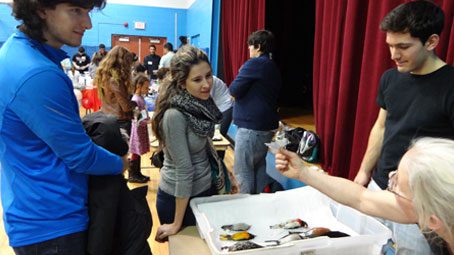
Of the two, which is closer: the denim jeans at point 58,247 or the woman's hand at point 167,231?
the denim jeans at point 58,247

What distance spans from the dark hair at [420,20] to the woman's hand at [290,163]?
69cm

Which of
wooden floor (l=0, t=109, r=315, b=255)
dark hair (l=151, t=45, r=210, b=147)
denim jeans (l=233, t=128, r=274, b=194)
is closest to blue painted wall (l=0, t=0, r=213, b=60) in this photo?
wooden floor (l=0, t=109, r=315, b=255)

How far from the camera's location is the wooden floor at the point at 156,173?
2535 mm

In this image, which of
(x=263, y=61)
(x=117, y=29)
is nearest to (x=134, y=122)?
(x=263, y=61)

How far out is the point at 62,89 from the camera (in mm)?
880

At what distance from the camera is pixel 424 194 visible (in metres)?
0.78

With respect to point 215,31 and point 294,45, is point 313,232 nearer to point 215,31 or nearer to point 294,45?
point 294,45

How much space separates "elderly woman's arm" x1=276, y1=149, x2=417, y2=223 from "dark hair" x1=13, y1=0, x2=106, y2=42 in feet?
2.73

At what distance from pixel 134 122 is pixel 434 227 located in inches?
116

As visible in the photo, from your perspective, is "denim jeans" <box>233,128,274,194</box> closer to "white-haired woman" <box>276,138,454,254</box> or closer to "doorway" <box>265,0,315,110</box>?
"white-haired woman" <box>276,138,454,254</box>

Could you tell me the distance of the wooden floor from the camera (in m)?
2.54

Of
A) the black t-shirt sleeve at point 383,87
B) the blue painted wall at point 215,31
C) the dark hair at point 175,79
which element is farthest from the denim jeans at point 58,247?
the blue painted wall at point 215,31

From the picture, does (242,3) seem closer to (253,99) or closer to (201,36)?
(253,99)

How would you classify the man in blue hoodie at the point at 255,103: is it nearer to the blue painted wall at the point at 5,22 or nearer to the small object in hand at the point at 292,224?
the small object in hand at the point at 292,224
